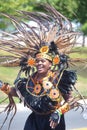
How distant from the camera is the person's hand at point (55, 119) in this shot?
5.71 m

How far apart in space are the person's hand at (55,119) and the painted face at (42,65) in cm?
50

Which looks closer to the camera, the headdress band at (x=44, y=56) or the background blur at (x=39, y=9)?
the headdress band at (x=44, y=56)

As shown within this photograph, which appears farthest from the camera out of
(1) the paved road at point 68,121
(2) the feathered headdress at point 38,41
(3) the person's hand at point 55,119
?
(1) the paved road at point 68,121

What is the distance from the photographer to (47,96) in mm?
5824

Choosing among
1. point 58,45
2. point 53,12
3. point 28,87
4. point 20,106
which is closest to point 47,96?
point 28,87

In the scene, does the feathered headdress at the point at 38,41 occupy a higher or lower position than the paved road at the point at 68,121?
higher

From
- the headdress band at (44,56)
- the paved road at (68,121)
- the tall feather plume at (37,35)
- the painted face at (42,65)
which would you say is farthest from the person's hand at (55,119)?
the paved road at (68,121)

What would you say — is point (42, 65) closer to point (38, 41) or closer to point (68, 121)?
point (38, 41)

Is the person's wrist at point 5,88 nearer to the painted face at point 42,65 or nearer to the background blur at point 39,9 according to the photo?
the painted face at point 42,65

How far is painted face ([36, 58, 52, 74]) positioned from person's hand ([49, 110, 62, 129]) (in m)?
0.50

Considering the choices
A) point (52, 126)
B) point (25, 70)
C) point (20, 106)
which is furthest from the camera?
point (20, 106)

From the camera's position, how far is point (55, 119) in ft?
18.7

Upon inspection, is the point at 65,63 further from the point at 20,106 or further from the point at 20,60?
the point at 20,106

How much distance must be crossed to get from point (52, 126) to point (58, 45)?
987mm
